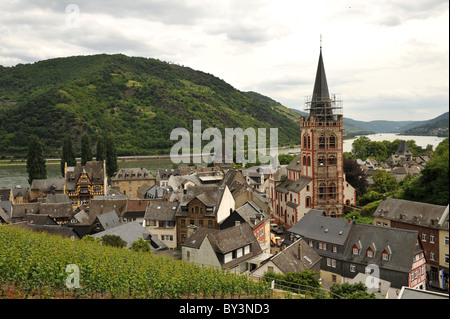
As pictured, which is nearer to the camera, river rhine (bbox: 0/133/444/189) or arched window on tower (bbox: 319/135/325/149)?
arched window on tower (bbox: 319/135/325/149)

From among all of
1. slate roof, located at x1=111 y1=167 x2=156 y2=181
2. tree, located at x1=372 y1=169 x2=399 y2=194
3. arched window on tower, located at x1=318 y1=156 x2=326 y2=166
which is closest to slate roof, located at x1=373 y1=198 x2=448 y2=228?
arched window on tower, located at x1=318 y1=156 x2=326 y2=166

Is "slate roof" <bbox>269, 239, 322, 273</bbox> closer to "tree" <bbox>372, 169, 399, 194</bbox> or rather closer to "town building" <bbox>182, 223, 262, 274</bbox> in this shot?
"town building" <bbox>182, 223, 262, 274</bbox>

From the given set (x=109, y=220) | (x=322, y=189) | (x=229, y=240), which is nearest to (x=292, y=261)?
(x=229, y=240)

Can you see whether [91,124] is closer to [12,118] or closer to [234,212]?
[12,118]

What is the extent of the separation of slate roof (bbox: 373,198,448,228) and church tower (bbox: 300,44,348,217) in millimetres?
10040

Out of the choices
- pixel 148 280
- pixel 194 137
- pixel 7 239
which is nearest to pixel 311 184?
pixel 148 280

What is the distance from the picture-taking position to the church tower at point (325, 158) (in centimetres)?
4684

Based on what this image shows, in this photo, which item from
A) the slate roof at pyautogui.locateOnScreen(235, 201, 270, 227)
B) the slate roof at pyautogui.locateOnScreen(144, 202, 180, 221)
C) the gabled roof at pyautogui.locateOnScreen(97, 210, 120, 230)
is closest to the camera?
the slate roof at pyautogui.locateOnScreen(235, 201, 270, 227)

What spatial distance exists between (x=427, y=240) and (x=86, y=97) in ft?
577

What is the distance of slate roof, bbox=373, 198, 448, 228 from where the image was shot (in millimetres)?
31250

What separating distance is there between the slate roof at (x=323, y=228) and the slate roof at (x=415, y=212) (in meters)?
6.10

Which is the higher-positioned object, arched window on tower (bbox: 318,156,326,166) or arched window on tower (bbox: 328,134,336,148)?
arched window on tower (bbox: 328,134,336,148)

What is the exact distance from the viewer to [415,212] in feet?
111

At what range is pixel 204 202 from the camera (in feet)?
124
